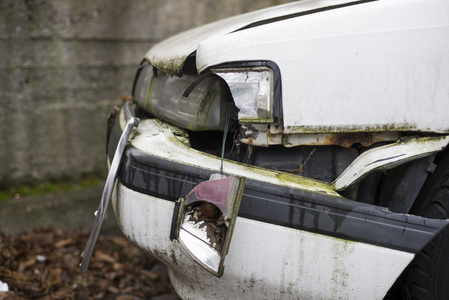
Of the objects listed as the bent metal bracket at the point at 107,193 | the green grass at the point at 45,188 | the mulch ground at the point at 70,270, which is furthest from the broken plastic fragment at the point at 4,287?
the green grass at the point at 45,188

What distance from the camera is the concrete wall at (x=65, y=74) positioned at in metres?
3.27

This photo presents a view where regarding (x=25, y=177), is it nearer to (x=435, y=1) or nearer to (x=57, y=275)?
(x=57, y=275)

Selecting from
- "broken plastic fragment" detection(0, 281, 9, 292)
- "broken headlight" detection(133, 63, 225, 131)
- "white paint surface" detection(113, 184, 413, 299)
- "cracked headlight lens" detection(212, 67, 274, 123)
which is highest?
"cracked headlight lens" detection(212, 67, 274, 123)

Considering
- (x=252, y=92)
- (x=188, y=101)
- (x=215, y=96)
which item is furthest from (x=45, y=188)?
(x=252, y=92)

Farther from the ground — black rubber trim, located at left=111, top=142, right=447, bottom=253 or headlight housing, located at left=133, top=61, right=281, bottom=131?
headlight housing, located at left=133, top=61, right=281, bottom=131

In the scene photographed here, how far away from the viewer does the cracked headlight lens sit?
1.68 metres

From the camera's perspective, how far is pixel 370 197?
180cm

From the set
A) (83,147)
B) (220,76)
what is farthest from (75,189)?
(220,76)

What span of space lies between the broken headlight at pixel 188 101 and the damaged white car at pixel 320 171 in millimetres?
118

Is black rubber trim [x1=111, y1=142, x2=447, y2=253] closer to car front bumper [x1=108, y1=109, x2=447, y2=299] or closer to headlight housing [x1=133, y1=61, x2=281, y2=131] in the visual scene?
car front bumper [x1=108, y1=109, x2=447, y2=299]

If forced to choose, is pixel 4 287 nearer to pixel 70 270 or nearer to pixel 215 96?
pixel 70 270

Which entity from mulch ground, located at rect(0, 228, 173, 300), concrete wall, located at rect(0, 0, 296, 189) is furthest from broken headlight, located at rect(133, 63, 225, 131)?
concrete wall, located at rect(0, 0, 296, 189)

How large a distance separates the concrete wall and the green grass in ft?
0.15

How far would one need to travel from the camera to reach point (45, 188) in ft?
11.6
